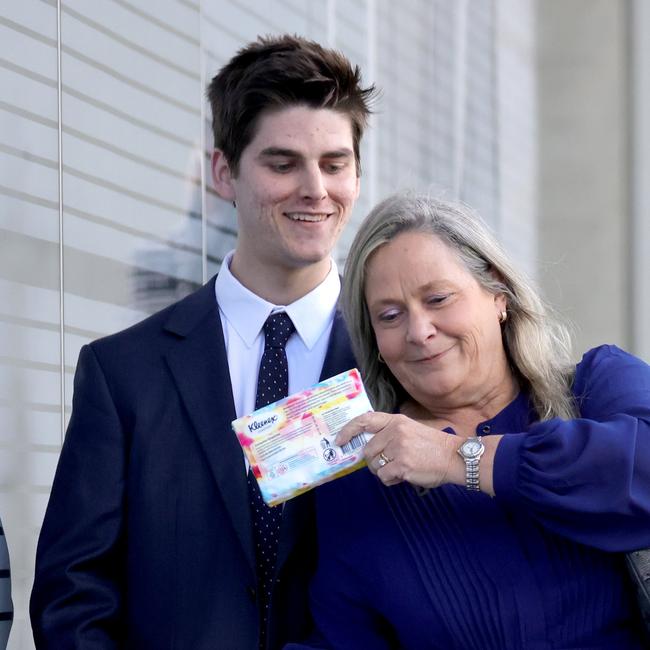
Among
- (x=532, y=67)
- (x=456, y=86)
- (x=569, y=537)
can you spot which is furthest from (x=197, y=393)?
(x=532, y=67)

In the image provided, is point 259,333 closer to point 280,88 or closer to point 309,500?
point 309,500

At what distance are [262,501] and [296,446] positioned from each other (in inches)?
15.8

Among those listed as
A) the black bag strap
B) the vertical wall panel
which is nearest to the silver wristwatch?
the black bag strap

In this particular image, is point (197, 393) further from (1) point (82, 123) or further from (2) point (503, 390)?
(1) point (82, 123)

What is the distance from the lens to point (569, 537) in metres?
2.17

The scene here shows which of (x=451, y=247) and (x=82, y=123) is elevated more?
(x=82, y=123)

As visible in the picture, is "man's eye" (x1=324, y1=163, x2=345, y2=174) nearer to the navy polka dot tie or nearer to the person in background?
the navy polka dot tie

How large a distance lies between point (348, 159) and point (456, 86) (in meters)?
3.56

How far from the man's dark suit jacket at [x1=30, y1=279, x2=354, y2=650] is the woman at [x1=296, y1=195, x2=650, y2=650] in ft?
0.56

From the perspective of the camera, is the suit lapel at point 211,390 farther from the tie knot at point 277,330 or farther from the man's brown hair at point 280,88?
the man's brown hair at point 280,88

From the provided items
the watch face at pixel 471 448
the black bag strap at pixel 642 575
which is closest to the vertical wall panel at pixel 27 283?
the watch face at pixel 471 448

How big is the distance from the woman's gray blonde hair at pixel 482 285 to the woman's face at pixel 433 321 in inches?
0.9

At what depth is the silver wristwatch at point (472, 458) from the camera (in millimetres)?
2176

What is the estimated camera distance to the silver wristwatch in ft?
7.14
